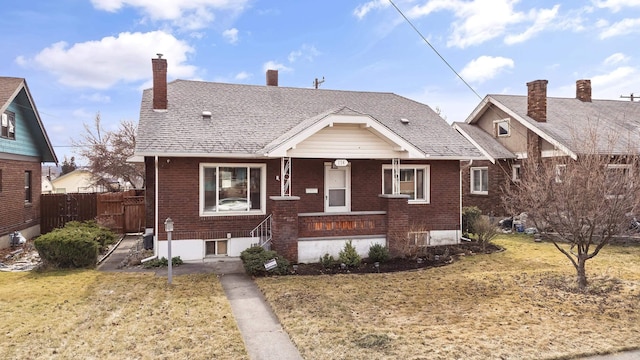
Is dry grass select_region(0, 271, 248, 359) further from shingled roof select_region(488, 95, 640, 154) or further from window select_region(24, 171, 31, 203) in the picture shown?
shingled roof select_region(488, 95, 640, 154)

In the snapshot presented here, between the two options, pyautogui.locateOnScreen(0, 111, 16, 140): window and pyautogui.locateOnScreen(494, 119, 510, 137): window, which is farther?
pyautogui.locateOnScreen(494, 119, 510, 137): window

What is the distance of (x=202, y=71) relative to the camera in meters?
21.8

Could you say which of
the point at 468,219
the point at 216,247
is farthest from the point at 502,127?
the point at 216,247

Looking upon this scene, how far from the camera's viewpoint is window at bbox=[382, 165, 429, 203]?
1446cm

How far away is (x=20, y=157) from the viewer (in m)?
16.8

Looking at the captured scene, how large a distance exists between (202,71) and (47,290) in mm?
15097

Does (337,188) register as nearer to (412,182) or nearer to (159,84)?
(412,182)

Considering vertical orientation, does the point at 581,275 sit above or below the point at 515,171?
below

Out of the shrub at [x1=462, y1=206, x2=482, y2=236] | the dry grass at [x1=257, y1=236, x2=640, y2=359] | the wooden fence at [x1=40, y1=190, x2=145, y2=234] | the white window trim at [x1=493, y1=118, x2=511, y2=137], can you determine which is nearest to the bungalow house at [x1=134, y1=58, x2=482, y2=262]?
the shrub at [x1=462, y1=206, x2=482, y2=236]

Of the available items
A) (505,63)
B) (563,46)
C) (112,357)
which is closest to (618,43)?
(563,46)

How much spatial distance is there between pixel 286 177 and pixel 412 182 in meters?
4.65

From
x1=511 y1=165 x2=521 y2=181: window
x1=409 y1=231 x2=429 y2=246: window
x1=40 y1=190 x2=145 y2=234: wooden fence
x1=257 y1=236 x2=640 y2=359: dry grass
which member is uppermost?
x1=511 y1=165 x2=521 y2=181: window

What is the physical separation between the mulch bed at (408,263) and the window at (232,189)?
9.18 ft

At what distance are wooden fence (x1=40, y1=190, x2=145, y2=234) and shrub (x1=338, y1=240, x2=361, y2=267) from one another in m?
10.3
